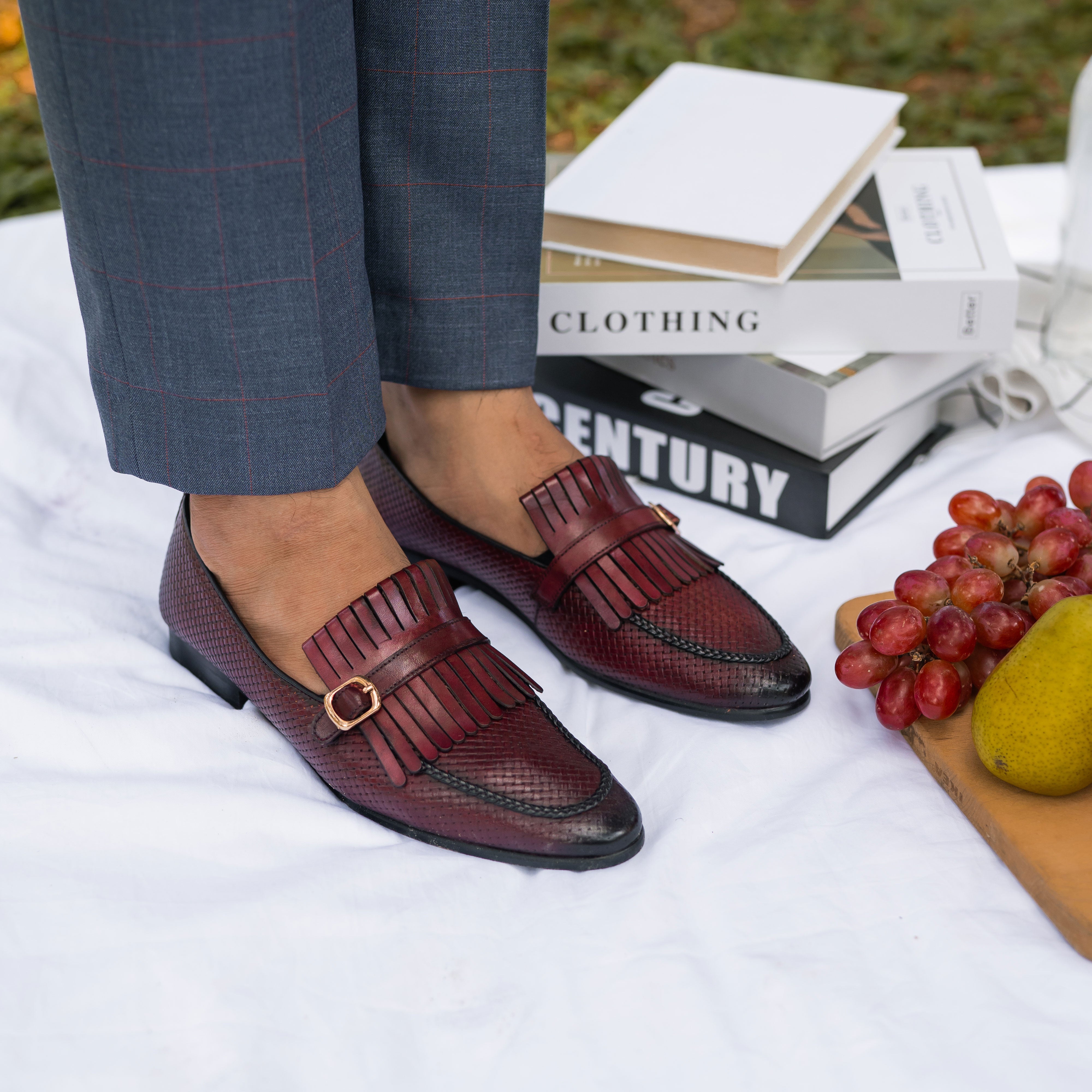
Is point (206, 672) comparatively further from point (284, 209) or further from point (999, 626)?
point (999, 626)

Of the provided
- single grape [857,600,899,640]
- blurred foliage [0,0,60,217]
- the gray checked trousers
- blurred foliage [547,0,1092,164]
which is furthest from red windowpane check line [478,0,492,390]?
blurred foliage [547,0,1092,164]

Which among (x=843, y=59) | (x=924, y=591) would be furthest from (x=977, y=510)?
(x=843, y=59)

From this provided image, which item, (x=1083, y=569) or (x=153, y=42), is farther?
(x=1083, y=569)

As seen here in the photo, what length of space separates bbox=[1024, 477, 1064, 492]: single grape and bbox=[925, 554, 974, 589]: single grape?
99 millimetres

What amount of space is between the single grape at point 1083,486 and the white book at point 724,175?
29 centimetres

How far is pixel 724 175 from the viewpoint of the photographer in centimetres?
105

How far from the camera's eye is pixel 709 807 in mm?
724

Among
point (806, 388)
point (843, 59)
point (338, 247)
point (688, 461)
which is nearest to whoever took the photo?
point (338, 247)

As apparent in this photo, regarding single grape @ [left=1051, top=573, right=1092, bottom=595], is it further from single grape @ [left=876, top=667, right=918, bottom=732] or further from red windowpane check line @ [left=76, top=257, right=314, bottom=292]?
red windowpane check line @ [left=76, top=257, right=314, bottom=292]

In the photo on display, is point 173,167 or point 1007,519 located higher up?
point 173,167

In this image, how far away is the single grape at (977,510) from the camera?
0.84 meters

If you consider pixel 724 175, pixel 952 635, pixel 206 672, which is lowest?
pixel 206 672

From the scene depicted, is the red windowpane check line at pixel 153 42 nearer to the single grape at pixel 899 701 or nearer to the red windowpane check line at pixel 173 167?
the red windowpane check line at pixel 173 167

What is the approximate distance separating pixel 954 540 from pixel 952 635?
0.14 meters
